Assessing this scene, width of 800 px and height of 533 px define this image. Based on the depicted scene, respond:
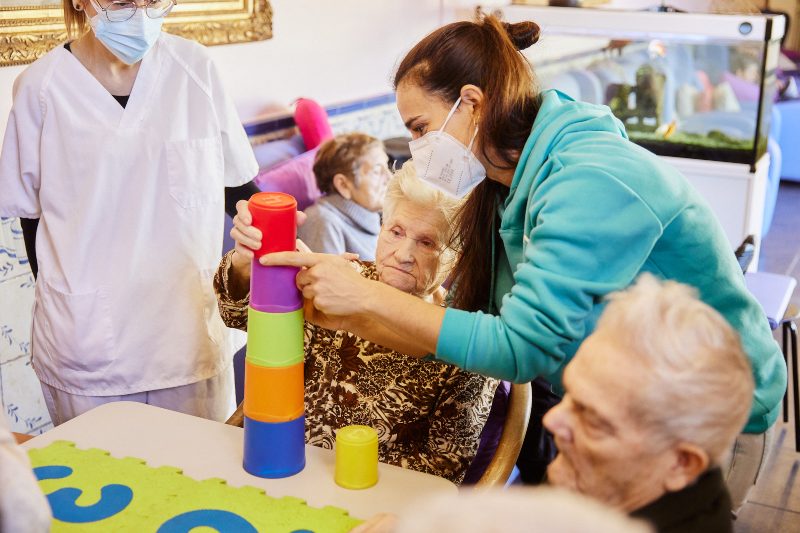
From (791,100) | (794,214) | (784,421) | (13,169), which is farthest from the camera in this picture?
(791,100)

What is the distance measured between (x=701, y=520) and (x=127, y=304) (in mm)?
1379

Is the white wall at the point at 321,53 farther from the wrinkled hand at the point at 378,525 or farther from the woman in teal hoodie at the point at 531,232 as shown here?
the wrinkled hand at the point at 378,525

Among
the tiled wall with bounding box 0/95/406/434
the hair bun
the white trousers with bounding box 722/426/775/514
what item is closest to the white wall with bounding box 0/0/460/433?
the tiled wall with bounding box 0/95/406/434

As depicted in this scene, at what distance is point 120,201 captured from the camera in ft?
6.73

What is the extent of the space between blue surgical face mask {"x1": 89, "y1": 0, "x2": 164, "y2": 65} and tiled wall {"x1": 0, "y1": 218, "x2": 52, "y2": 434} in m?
0.88

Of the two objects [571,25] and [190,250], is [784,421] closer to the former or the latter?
[571,25]

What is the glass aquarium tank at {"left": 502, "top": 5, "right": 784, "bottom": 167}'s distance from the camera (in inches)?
165

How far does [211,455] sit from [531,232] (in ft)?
2.30

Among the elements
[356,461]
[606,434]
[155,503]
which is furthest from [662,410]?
[155,503]

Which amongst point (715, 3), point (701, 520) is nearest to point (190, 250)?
point (701, 520)

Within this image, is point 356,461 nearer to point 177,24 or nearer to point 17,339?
point 17,339

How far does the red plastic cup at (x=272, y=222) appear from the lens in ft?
5.09

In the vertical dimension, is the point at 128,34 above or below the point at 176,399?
above

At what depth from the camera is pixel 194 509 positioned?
4.91ft
